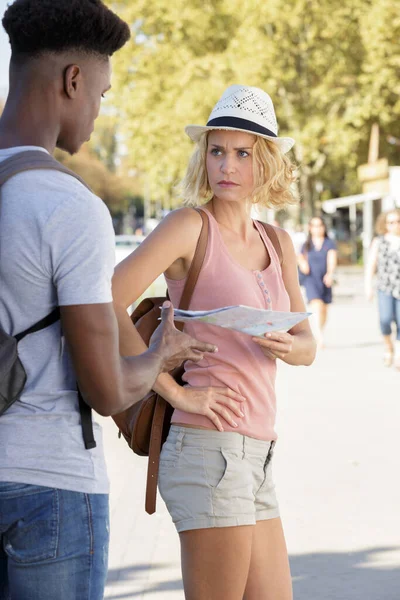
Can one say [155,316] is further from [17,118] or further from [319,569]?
[319,569]

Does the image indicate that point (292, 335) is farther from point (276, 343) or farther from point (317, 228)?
point (317, 228)

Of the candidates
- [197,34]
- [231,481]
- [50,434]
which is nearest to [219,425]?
[231,481]

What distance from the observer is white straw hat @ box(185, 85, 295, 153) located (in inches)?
142

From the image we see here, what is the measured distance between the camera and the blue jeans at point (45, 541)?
235cm

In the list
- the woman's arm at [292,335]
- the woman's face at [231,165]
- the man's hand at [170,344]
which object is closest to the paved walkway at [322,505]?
the woman's arm at [292,335]

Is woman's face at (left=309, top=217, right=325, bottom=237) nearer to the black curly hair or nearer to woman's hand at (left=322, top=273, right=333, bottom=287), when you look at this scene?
woman's hand at (left=322, top=273, right=333, bottom=287)

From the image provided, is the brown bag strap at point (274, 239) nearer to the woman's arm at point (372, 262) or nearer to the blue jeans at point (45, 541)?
the blue jeans at point (45, 541)

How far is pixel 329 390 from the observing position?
11.8 metres

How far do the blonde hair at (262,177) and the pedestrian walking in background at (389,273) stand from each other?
9.92 metres

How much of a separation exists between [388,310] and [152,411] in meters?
10.6

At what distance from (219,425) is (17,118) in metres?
1.24

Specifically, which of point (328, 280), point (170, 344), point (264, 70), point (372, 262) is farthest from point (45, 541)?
point (264, 70)

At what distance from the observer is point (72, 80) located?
7.97 ft

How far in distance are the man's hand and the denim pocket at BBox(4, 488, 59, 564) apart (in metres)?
0.47
